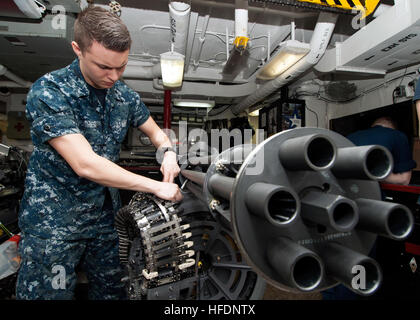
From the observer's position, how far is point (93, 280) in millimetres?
1538

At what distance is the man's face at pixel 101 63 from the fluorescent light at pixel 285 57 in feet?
9.31

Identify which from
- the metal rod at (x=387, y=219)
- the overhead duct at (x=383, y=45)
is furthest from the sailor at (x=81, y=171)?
the overhead duct at (x=383, y=45)

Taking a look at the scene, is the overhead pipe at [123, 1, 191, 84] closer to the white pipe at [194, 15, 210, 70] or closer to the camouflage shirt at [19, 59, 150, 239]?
the white pipe at [194, 15, 210, 70]

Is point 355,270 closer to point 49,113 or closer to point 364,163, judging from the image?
point 364,163

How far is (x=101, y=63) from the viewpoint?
1156 millimetres

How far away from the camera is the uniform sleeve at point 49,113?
1049 mm

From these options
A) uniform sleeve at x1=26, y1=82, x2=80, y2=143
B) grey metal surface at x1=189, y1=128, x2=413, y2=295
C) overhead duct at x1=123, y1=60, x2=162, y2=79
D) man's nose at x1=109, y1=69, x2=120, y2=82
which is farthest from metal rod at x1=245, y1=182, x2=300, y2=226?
overhead duct at x1=123, y1=60, x2=162, y2=79

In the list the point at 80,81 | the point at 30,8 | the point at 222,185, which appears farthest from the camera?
the point at 30,8

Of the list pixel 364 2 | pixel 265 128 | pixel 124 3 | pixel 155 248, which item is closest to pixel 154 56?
pixel 124 3

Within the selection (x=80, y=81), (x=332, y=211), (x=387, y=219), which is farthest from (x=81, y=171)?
(x=387, y=219)

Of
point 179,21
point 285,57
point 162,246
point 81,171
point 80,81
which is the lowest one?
point 162,246

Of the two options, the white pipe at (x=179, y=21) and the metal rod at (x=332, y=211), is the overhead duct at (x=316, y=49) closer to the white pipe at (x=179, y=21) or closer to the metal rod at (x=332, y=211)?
the white pipe at (x=179, y=21)

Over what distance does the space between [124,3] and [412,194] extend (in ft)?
13.4

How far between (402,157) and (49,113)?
2887 millimetres
